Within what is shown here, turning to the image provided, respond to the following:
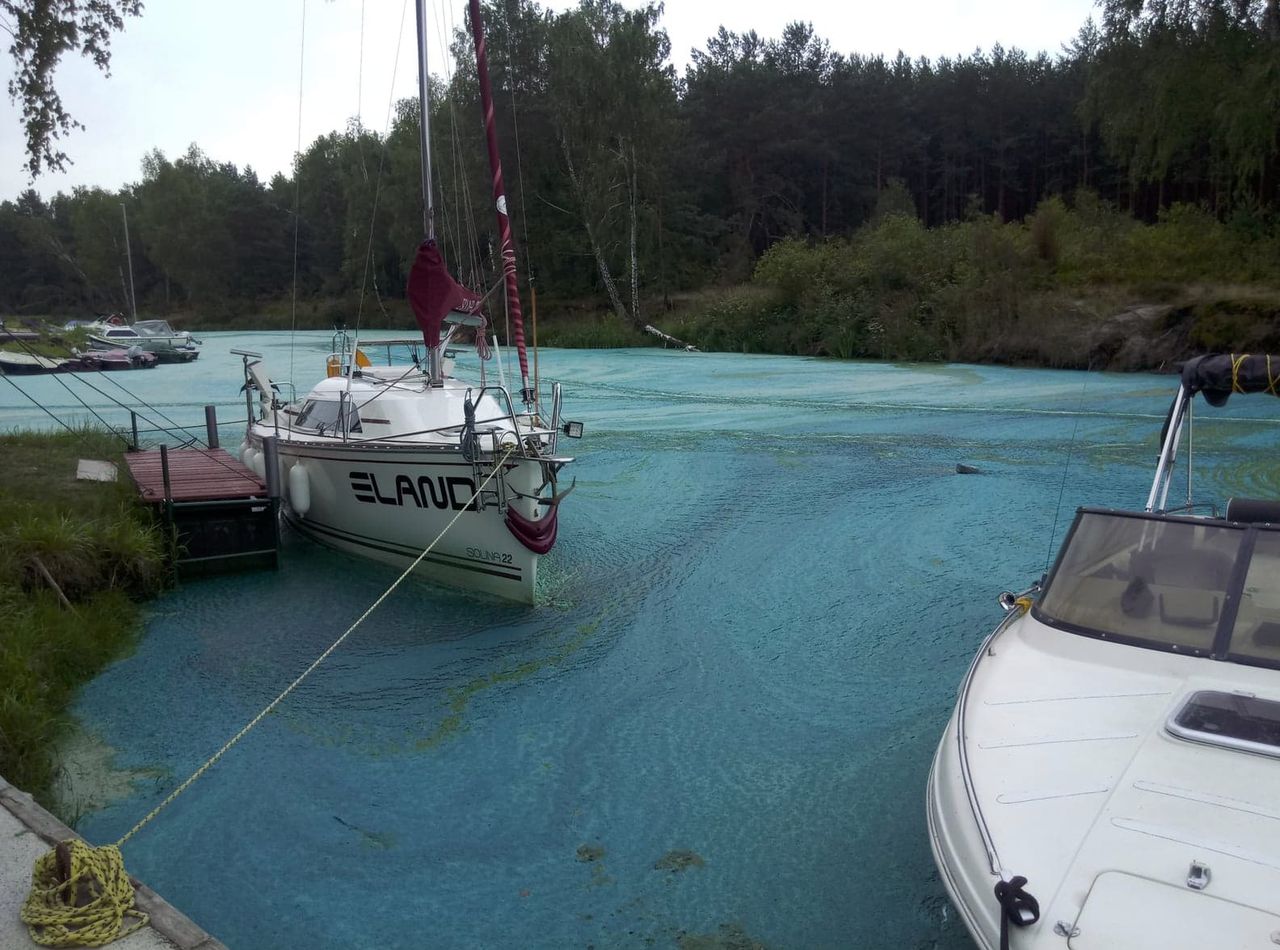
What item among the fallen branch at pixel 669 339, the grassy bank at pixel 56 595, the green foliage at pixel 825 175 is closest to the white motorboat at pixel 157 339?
the green foliage at pixel 825 175

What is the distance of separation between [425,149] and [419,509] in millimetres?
4025

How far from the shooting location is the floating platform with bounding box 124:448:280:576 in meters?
10.8

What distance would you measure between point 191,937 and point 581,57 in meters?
43.1

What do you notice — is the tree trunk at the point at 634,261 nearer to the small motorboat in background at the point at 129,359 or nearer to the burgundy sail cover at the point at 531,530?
the small motorboat in background at the point at 129,359

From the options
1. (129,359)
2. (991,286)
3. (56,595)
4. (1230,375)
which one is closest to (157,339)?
(129,359)

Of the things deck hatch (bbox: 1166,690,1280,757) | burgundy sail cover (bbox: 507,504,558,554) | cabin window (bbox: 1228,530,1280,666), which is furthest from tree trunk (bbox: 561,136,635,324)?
deck hatch (bbox: 1166,690,1280,757)

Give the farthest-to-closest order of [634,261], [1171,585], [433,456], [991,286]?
[634,261] < [991,286] < [433,456] < [1171,585]

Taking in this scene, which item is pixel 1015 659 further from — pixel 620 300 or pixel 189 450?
pixel 620 300

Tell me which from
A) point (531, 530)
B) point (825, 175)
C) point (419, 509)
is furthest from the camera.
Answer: point (825, 175)

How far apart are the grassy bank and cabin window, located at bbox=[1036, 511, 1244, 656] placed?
5820 millimetres

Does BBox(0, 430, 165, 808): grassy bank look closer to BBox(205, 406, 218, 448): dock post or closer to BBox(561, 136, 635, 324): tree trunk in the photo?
BBox(205, 406, 218, 448): dock post

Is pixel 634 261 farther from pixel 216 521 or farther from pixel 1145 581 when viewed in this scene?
pixel 1145 581

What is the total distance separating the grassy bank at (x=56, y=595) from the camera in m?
6.59

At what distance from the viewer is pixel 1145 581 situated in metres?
5.12
